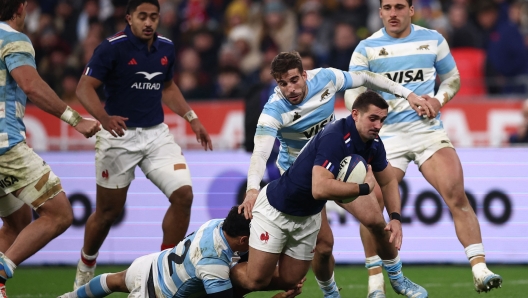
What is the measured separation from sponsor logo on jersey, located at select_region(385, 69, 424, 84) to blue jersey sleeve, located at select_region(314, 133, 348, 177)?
68.0 inches

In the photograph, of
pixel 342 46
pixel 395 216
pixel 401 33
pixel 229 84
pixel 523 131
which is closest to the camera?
pixel 395 216

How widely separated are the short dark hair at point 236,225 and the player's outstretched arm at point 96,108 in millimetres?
1730

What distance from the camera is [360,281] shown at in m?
9.47

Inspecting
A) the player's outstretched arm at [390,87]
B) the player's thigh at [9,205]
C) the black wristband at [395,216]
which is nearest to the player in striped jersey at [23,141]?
the player's thigh at [9,205]

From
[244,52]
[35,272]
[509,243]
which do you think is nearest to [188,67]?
[244,52]

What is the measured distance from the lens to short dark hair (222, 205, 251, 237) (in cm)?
685

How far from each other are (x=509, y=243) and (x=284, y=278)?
14.8 ft

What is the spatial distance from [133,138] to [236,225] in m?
2.15

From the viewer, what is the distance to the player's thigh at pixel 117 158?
8.56 meters

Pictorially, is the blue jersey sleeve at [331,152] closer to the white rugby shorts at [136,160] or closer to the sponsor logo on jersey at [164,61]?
the white rugby shorts at [136,160]

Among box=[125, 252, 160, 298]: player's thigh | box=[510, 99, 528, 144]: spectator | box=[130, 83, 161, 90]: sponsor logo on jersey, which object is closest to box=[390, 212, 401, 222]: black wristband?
box=[125, 252, 160, 298]: player's thigh

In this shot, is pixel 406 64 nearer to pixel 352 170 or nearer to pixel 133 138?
pixel 352 170

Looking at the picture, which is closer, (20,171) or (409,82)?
(20,171)

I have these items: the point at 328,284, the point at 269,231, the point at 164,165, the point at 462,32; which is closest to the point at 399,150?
the point at 328,284
